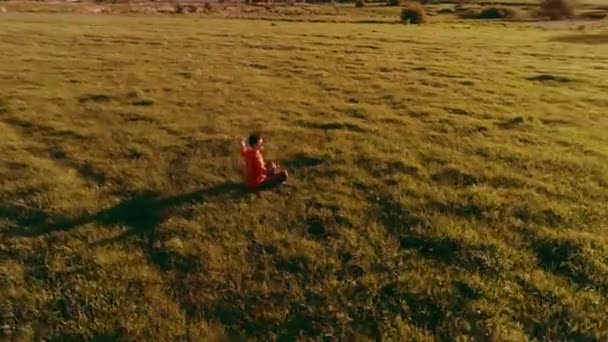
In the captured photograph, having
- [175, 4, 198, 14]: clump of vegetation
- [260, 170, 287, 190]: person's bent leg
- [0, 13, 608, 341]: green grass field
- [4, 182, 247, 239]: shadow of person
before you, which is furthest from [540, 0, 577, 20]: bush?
[4, 182, 247, 239]: shadow of person

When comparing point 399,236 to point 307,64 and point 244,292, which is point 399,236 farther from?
point 307,64

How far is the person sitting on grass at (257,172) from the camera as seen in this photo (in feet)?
32.0

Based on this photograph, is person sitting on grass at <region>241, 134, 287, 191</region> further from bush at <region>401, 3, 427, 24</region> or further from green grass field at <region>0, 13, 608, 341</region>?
bush at <region>401, 3, 427, 24</region>

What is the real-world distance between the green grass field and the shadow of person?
0.14 feet

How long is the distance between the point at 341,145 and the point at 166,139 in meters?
3.90

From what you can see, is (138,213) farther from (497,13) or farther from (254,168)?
(497,13)

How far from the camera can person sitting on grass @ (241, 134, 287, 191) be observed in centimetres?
974

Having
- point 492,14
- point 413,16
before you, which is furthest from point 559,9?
point 413,16

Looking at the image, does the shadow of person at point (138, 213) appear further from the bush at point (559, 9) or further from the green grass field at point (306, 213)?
the bush at point (559, 9)

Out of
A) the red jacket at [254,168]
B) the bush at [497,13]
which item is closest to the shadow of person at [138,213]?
the red jacket at [254,168]

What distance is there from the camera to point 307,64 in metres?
21.5

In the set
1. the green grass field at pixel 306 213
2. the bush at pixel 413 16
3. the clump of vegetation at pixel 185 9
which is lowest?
the green grass field at pixel 306 213

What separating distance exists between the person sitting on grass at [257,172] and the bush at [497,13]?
55345 millimetres

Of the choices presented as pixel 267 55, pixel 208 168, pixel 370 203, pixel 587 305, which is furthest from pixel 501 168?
pixel 267 55
